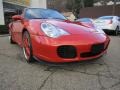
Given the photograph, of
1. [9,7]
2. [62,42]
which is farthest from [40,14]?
[9,7]

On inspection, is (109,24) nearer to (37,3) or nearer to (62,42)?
(62,42)

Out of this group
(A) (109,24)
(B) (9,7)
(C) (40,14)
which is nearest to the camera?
(C) (40,14)

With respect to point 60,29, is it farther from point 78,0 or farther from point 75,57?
point 78,0

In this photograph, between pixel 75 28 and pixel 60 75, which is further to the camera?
pixel 75 28

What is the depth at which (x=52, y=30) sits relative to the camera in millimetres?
4160

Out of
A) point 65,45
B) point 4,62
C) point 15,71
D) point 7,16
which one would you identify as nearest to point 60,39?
point 65,45

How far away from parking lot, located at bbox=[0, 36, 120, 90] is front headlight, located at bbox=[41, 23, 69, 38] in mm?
555

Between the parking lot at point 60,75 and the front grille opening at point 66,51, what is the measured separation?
0.80 feet

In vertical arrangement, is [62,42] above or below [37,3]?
below

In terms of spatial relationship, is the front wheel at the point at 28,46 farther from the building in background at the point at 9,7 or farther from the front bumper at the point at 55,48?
the building in background at the point at 9,7

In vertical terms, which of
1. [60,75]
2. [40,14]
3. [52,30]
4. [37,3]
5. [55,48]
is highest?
[37,3]

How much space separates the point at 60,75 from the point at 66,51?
1.40ft

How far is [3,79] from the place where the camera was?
370 cm

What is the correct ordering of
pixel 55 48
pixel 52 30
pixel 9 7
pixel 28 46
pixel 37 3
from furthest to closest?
pixel 37 3 → pixel 9 7 → pixel 28 46 → pixel 52 30 → pixel 55 48
